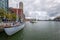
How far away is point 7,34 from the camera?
93.9 feet

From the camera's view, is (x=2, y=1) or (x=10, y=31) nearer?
(x=10, y=31)

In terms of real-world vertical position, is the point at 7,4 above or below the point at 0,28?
above

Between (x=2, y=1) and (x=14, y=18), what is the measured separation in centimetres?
2803

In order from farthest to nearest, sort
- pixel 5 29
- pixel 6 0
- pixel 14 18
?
pixel 6 0 → pixel 14 18 → pixel 5 29

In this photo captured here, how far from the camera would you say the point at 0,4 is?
9256 cm

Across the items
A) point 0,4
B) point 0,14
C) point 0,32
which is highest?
point 0,4

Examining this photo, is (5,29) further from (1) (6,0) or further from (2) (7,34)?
(1) (6,0)

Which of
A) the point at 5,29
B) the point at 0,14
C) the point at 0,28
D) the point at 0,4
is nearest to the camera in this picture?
the point at 5,29

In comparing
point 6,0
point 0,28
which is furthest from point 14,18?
point 0,28

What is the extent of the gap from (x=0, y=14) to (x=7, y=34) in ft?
84.4

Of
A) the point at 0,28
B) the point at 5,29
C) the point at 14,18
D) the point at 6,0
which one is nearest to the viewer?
the point at 5,29

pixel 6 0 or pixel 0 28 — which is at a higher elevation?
pixel 6 0

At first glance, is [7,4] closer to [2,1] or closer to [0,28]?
[2,1]

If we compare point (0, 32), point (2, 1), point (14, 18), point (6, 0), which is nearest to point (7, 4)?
→ point (6, 0)
